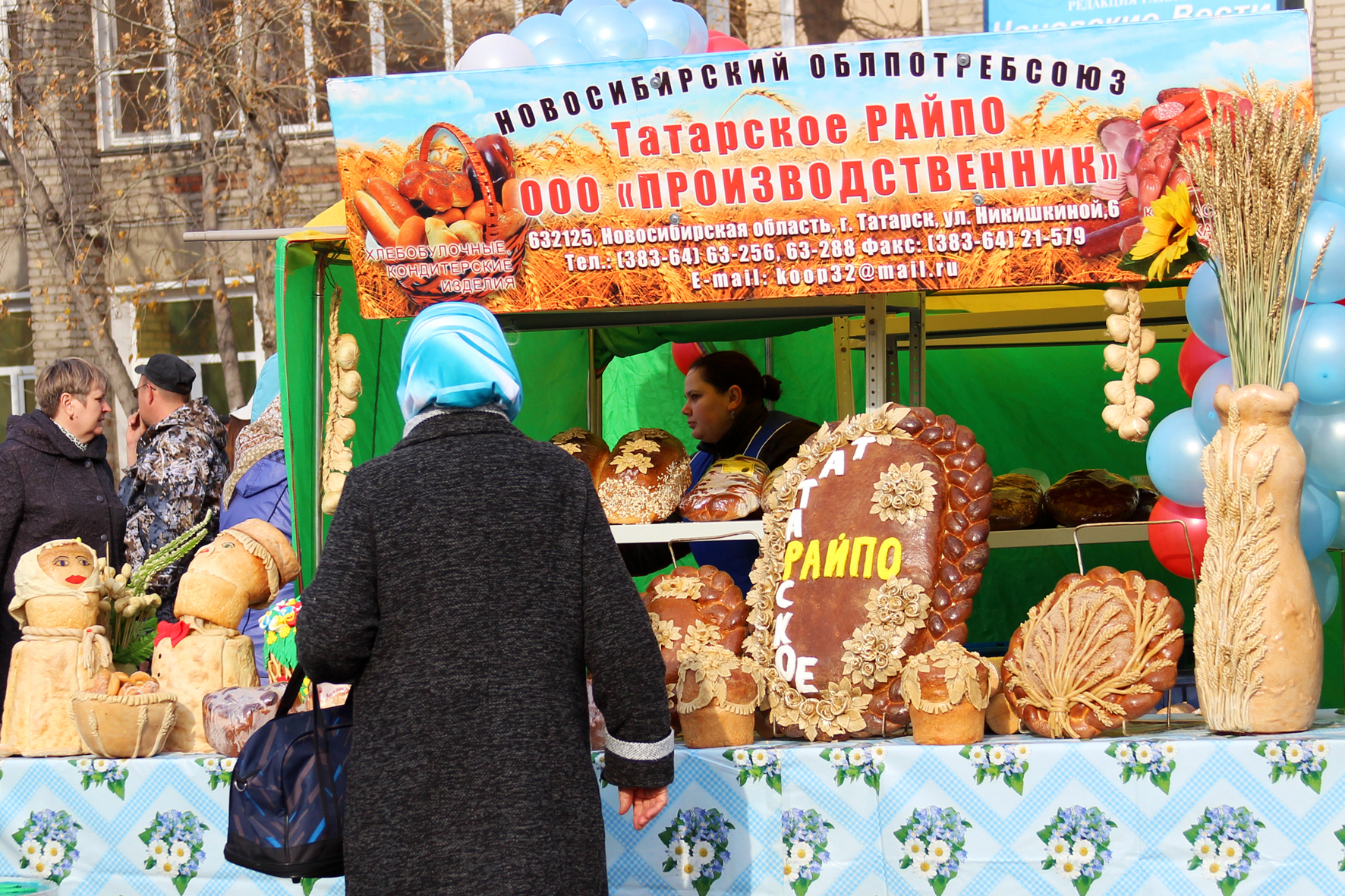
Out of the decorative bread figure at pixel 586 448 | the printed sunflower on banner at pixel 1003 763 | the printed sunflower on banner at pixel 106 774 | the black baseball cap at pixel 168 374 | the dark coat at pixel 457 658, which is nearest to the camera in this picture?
the dark coat at pixel 457 658

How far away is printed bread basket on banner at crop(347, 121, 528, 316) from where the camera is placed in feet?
10.8

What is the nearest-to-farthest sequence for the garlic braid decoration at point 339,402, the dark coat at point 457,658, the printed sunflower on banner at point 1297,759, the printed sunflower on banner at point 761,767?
the dark coat at point 457,658 → the printed sunflower on banner at point 1297,759 → the printed sunflower on banner at point 761,767 → the garlic braid decoration at point 339,402

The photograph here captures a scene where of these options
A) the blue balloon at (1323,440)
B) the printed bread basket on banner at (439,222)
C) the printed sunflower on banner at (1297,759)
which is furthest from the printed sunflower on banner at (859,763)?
the printed bread basket on banner at (439,222)

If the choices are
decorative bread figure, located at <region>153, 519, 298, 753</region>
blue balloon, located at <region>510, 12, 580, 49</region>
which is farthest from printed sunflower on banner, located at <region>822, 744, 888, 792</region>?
blue balloon, located at <region>510, 12, 580, 49</region>

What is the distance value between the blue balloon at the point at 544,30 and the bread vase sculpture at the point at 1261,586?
82.5 inches

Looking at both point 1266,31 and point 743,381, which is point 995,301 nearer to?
point 743,381

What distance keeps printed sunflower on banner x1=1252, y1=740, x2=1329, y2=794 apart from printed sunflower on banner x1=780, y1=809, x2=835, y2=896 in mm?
923

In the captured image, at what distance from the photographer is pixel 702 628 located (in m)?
3.27

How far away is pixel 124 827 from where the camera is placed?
315cm

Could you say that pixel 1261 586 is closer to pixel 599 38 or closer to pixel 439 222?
pixel 439 222

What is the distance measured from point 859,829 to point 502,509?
1.29 meters

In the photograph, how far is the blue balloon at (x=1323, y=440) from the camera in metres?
2.91

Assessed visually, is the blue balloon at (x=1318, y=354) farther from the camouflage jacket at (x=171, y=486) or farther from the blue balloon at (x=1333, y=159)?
the camouflage jacket at (x=171, y=486)

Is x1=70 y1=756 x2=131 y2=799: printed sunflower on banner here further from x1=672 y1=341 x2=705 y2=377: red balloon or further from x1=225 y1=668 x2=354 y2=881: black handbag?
x1=672 y1=341 x2=705 y2=377: red balloon
